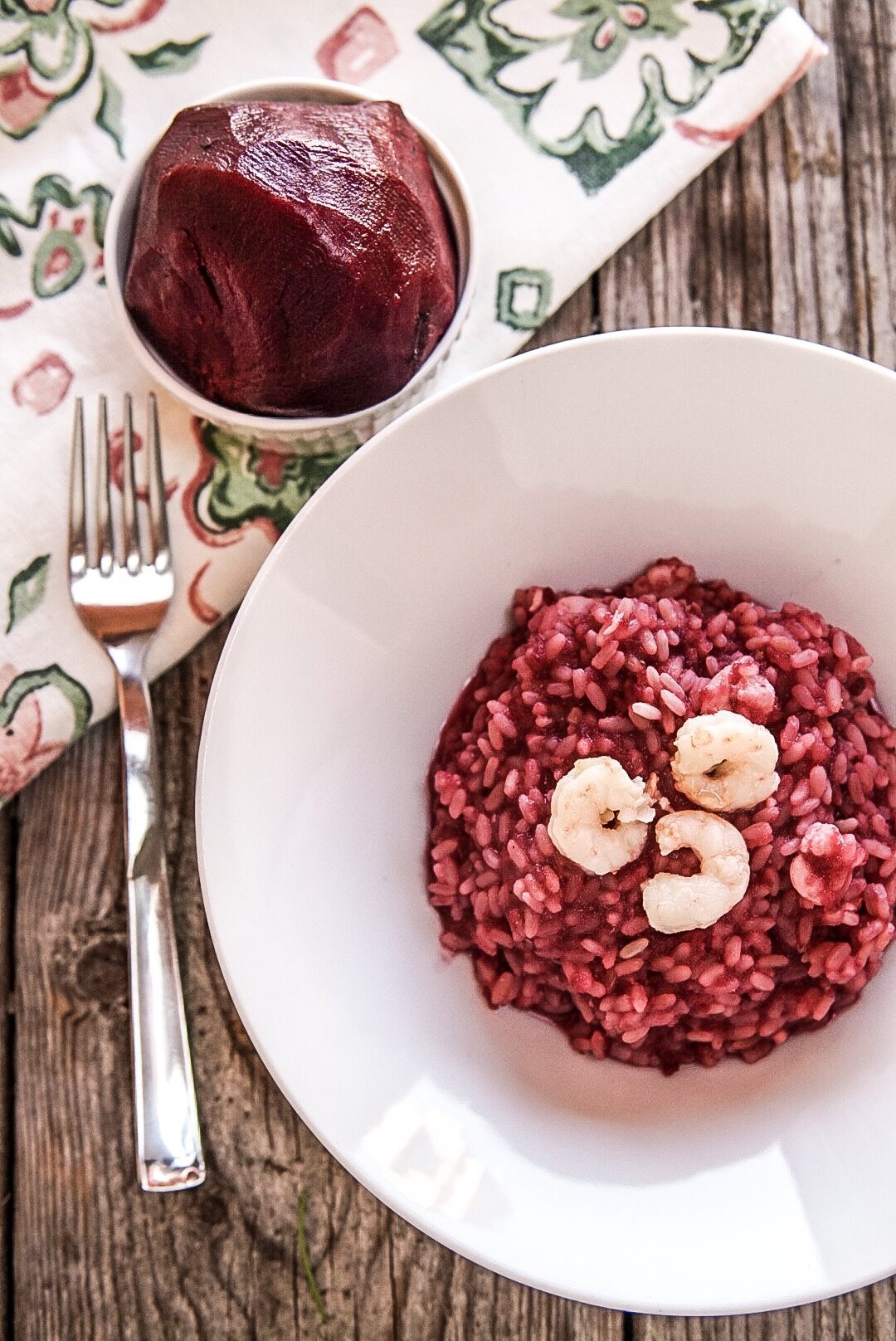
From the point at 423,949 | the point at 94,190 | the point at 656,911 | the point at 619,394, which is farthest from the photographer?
the point at 94,190

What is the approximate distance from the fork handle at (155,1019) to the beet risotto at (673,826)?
1.62ft

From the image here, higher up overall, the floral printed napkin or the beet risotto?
the floral printed napkin

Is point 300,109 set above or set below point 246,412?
above

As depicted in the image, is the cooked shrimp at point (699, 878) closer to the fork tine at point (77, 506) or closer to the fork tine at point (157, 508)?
the fork tine at point (157, 508)

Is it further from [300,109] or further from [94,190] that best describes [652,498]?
[94,190]

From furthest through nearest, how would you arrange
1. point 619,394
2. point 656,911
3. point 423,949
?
point 423,949 → point 619,394 → point 656,911

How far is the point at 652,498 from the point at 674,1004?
81cm

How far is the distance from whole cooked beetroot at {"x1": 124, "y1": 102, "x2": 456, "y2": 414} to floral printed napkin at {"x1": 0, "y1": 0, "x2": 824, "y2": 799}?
0.65 ft

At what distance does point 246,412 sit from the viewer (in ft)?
6.82

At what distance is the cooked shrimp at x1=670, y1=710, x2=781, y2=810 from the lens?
1.71 metres

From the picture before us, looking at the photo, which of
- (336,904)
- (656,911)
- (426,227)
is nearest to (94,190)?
(426,227)

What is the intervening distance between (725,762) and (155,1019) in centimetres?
109

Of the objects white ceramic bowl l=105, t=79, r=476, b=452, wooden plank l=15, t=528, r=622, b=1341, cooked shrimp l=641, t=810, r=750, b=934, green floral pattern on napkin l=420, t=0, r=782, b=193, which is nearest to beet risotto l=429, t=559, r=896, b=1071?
cooked shrimp l=641, t=810, r=750, b=934

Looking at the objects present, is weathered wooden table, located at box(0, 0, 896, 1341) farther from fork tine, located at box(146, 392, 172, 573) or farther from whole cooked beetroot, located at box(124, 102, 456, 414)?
whole cooked beetroot, located at box(124, 102, 456, 414)
